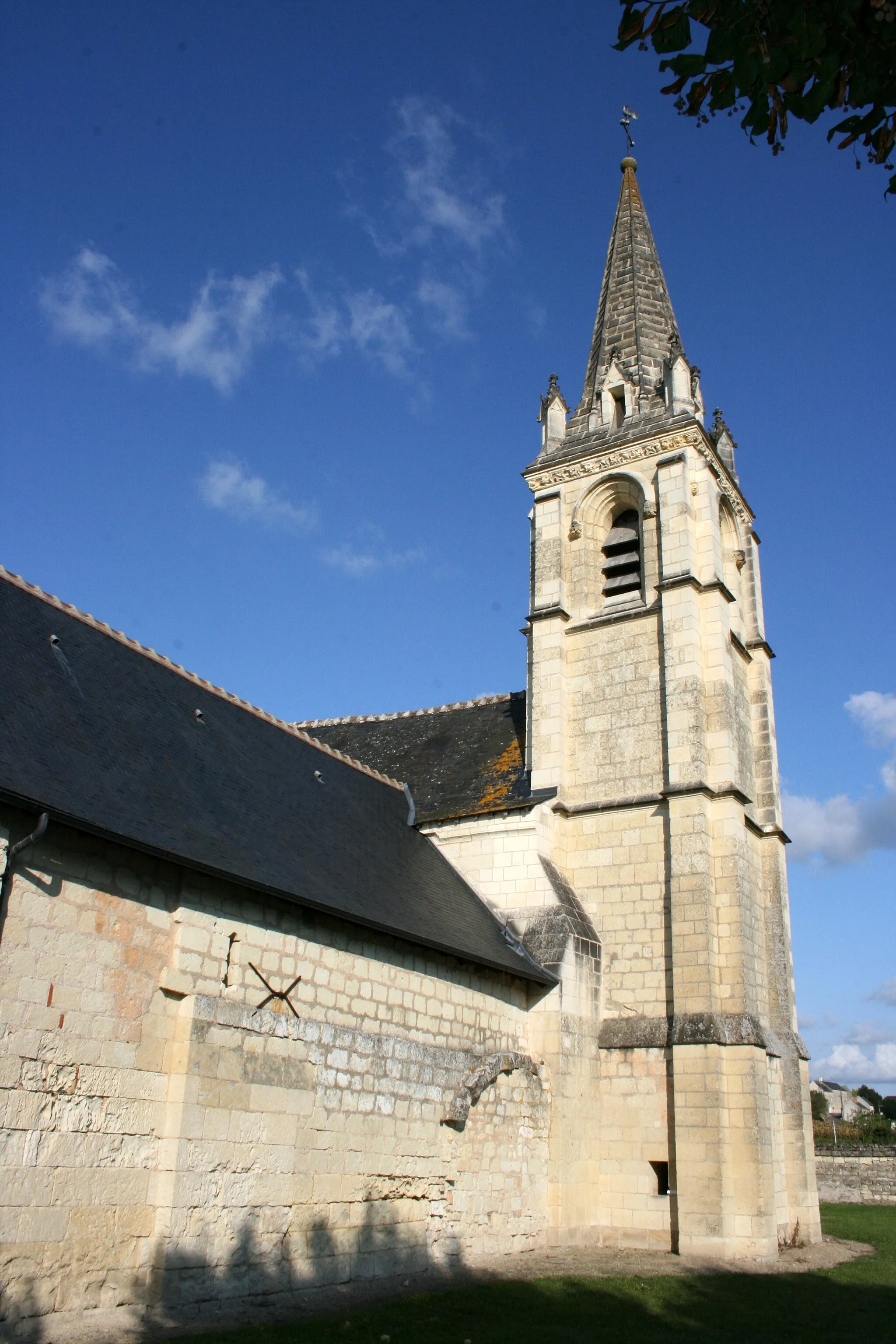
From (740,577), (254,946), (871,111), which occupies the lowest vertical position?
(254,946)

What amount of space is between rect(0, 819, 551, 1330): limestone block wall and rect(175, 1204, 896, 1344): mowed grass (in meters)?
0.87

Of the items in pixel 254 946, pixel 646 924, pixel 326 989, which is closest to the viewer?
pixel 254 946

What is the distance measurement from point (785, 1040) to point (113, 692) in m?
10.5

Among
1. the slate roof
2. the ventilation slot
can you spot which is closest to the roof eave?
the slate roof

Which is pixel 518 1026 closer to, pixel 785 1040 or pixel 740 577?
pixel 785 1040

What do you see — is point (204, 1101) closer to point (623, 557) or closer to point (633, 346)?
point (623, 557)

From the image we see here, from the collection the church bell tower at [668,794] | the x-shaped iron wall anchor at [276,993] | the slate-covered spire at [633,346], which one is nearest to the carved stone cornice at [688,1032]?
the church bell tower at [668,794]

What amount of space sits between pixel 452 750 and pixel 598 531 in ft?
14.3

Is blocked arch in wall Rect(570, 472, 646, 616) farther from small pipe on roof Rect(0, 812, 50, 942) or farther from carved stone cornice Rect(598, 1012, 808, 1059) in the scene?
small pipe on roof Rect(0, 812, 50, 942)

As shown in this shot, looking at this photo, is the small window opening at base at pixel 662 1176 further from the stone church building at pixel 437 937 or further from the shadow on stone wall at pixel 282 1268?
the shadow on stone wall at pixel 282 1268

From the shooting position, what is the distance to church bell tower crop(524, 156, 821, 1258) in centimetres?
1266

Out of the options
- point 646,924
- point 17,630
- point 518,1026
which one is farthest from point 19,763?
point 646,924

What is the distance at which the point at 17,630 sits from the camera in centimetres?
952

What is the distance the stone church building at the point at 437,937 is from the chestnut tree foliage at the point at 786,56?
604cm
